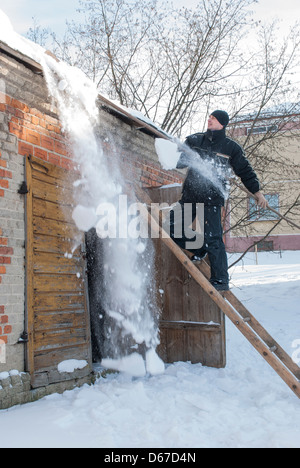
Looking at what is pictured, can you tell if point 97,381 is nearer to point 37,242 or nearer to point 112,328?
point 112,328

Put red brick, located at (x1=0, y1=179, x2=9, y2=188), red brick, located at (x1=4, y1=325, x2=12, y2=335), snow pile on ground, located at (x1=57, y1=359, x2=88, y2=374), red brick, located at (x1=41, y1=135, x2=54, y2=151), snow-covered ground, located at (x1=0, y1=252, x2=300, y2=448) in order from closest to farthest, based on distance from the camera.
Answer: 1. snow-covered ground, located at (x1=0, y1=252, x2=300, y2=448)
2. red brick, located at (x1=4, y1=325, x2=12, y2=335)
3. red brick, located at (x1=0, y1=179, x2=9, y2=188)
4. snow pile on ground, located at (x1=57, y1=359, x2=88, y2=374)
5. red brick, located at (x1=41, y1=135, x2=54, y2=151)

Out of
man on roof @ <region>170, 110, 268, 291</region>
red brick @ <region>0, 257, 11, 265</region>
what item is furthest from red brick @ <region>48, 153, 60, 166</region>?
man on roof @ <region>170, 110, 268, 291</region>

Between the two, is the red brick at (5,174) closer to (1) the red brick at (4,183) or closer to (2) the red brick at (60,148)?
(1) the red brick at (4,183)

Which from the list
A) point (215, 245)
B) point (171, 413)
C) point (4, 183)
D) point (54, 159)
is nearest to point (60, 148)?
point (54, 159)

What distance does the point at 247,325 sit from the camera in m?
3.81

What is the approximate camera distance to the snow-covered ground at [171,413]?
9.02ft

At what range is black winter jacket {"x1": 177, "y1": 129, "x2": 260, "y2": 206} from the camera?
4309 millimetres

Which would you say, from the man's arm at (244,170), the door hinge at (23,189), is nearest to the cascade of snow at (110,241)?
the door hinge at (23,189)

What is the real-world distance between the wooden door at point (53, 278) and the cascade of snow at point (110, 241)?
282mm

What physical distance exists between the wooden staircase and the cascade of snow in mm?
651

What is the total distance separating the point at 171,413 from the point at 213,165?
2458mm

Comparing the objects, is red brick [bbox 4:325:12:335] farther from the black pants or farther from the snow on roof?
the snow on roof

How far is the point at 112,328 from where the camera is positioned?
16.5 ft
